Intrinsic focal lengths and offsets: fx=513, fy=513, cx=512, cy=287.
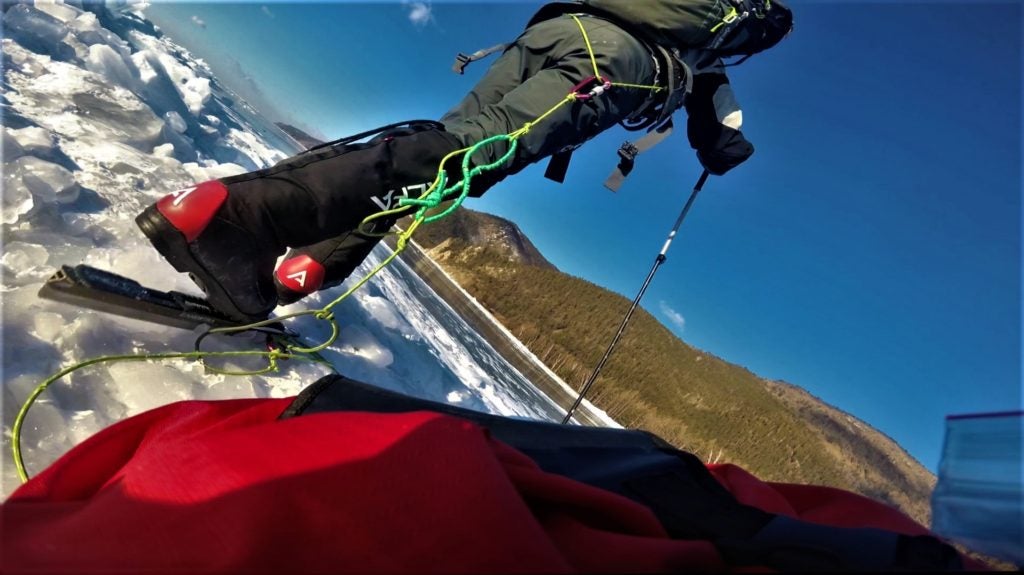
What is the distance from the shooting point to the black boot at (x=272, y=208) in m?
1.51

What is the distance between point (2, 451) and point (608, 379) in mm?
10436

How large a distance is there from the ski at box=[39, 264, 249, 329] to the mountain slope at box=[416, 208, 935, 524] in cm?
841

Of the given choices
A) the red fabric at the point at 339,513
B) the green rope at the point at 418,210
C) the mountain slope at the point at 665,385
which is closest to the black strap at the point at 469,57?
the green rope at the point at 418,210

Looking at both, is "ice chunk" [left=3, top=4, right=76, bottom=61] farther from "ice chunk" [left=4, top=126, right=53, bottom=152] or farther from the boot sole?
the boot sole

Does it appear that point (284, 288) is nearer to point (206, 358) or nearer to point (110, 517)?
point (206, 358)

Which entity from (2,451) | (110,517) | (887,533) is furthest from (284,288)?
(887,533)

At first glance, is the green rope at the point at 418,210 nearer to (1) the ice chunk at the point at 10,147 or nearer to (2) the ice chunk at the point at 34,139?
(1) the ice chunk at the point at 10,147

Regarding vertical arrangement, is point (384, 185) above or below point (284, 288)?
above

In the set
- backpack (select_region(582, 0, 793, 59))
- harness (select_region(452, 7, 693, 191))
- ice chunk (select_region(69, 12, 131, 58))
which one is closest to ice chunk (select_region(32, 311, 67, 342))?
harness (select_region(452, 7, 693, 191))

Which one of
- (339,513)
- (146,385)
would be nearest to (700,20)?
(339,513)

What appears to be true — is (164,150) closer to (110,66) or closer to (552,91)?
(110,66)

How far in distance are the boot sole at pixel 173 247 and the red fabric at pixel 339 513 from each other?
2.43 feet

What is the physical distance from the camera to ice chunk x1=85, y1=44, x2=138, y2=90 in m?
4.23

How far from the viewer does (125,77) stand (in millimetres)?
4730
